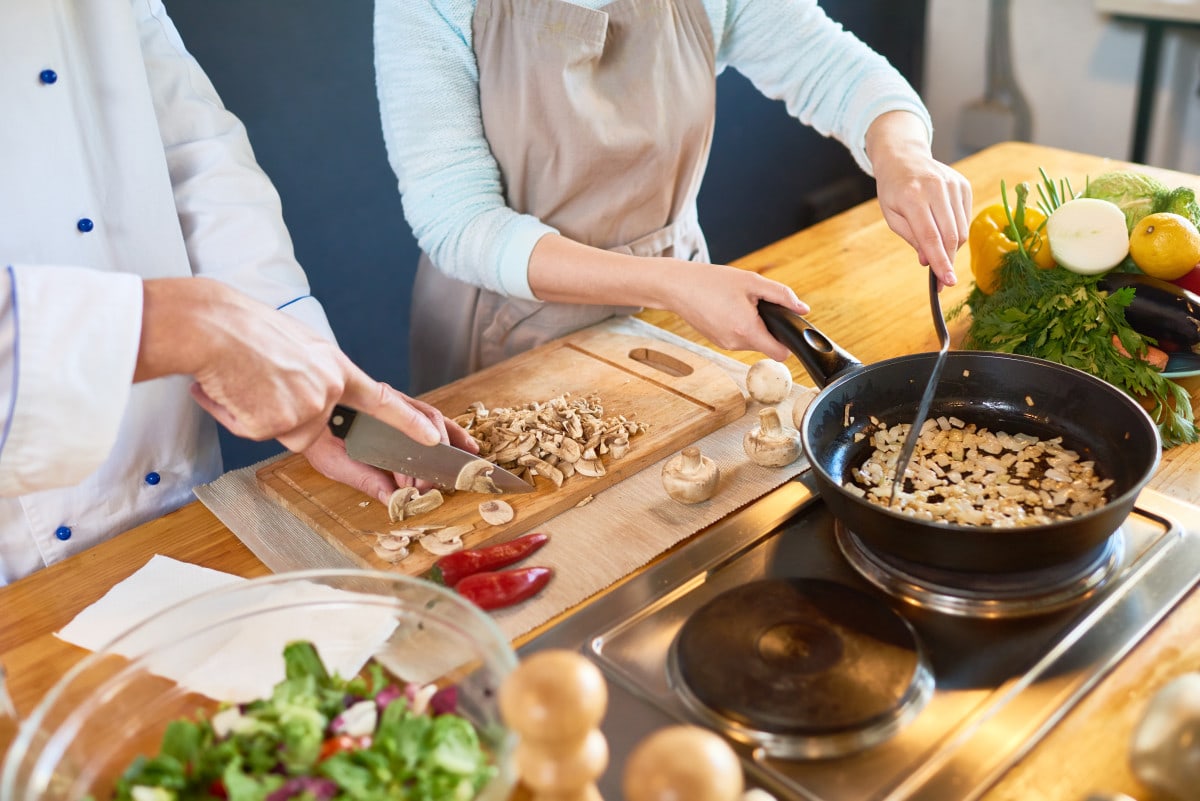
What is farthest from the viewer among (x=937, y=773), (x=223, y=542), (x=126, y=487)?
(x=126, y=487)

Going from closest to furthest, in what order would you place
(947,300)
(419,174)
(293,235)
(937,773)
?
(937,773)
(419,174)
(947,300)
(293,235)

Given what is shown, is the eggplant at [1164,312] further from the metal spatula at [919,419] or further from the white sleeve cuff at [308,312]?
the white sleeve cuff at [308,312]

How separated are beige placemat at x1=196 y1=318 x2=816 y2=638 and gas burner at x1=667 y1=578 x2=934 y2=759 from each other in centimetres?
17

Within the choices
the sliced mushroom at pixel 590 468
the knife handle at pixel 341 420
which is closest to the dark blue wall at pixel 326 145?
the knife handle at pixel 341 420

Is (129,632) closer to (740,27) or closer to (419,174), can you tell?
(419,174)

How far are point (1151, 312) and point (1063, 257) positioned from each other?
5.1 inches

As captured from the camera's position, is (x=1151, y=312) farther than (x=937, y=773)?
Yes

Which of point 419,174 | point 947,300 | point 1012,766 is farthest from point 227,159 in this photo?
point 1012,766

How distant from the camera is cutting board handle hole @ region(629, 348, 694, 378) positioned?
4.57 ft

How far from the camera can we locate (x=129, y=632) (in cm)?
77

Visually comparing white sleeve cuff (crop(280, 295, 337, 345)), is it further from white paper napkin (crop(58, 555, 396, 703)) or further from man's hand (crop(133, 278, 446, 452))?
white paper napkin (crop(58, 555, 396, 703))

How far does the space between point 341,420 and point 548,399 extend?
32 centimetres

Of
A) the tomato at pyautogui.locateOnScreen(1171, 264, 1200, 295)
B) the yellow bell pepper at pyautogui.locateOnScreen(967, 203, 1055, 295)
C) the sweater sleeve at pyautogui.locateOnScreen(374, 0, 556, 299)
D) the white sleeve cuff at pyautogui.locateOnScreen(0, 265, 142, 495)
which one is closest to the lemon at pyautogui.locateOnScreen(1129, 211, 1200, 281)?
the tomato at pyautogui.locateOnScreen(1171, 264, 1200, 295)

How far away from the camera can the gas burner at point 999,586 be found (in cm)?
86
